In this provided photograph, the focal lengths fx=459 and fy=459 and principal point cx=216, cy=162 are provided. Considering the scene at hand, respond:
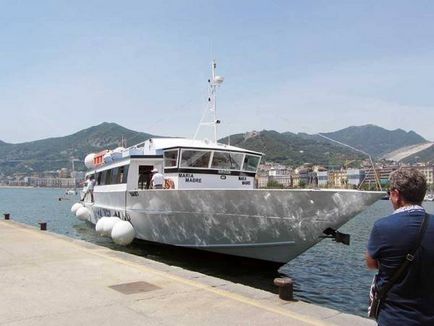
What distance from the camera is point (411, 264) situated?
9.36ft

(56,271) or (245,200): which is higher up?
(245,200)

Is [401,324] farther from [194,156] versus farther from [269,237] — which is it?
[194,156]

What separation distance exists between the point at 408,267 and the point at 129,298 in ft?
14.0

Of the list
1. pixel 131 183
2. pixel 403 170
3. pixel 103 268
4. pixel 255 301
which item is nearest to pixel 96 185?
pixel 131 183

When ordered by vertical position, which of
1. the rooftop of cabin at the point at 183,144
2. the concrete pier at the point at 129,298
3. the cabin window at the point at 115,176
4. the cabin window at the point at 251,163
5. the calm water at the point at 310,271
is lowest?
the calm water at the point at 310,271

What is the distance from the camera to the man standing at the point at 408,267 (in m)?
2.84

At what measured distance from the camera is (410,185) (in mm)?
2957

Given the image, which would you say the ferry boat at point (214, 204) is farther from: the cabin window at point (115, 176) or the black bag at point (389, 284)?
the black bag at point (389, 284)

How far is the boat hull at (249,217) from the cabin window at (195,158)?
1506mm

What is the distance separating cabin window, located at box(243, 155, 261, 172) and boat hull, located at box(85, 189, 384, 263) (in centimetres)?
334

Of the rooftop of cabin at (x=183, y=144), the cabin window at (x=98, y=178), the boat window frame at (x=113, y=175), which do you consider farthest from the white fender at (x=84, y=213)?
the rooftop of cabin at (x=183, y=144)

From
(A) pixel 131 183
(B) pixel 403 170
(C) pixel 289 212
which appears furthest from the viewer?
(A) pixel 131 183

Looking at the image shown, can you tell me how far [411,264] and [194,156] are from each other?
492 inches

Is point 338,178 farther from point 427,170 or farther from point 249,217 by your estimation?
point 427,170
